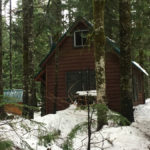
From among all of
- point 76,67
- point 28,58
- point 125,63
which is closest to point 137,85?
point 76,67

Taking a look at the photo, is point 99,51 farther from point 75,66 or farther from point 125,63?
point 75,66

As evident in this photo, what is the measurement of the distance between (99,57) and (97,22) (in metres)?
1.49

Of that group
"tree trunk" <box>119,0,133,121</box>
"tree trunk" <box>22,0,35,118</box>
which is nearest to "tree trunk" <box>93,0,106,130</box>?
"tree trunk" <box>119,0,133,121</box>

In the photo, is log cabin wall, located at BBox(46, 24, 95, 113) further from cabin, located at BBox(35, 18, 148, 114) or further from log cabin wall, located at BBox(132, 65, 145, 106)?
log cabin wall, located at BBox(132, 65, 145, 106)

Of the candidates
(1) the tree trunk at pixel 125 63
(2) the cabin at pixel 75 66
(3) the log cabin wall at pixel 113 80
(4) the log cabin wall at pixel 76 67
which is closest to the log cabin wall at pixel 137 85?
(2) the cabin at pixel 75 66

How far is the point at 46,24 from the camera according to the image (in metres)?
12.5

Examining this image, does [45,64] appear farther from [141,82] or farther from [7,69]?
[7,69]

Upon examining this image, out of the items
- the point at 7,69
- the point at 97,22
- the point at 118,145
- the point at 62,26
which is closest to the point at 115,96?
the point at 62,26

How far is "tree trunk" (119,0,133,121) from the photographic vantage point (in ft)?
29.0

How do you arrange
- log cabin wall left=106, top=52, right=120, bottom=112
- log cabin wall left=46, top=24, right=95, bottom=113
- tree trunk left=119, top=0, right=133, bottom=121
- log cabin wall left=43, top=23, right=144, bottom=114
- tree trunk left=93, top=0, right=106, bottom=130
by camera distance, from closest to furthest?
tree trunk left=93, top=0, right=106, bottom=130 < tree trunk left=119, top=0, right=133, bottom=121 < log cabin wall left=106, top=52, right=120, bottom=112 < log cabin wall left=43, top=23, right=144, bottom=114 < log cabin wall left=46, top=24, right=95, bottom=113

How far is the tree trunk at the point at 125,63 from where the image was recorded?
8844 mm

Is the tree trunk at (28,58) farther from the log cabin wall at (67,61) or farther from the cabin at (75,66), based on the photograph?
the log cabin wall at (67,61)

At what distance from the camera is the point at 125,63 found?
9.02 meters

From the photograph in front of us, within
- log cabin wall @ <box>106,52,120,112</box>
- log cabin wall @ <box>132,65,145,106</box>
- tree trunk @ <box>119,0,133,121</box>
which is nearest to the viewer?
tree trunk @ <box>119,0,133,121</box>
